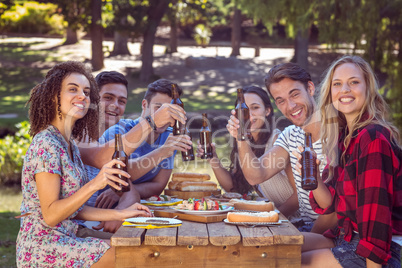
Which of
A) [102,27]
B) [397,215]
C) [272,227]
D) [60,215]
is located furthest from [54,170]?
[102,27]

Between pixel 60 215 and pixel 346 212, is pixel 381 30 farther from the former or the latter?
pixel 60 215

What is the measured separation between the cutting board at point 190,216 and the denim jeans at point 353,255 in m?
0.71

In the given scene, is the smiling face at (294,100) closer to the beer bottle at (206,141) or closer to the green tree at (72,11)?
the beer bottle at (206,141)

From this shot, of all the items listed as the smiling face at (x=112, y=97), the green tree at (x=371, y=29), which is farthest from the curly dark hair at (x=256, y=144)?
the green tree at (x=371, y=29)

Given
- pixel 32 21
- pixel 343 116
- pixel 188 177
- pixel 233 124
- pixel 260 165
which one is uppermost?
pixel 32 21

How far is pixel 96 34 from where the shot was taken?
22000 millimetres

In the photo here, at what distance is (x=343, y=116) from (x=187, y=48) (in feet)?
92.5

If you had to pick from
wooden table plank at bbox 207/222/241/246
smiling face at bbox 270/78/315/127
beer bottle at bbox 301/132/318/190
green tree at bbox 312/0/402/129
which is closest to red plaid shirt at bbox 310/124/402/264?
beer bottle at bbox 301/132/318/190

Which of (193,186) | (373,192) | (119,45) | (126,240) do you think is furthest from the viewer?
(119,45)

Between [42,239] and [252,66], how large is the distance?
22710 mm

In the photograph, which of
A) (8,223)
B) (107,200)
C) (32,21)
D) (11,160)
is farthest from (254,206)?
(32,21)

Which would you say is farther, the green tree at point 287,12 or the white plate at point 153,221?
the green tree at point 287,12

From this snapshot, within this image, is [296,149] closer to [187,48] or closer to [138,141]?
[138,141]

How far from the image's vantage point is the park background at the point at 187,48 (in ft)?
36.1
